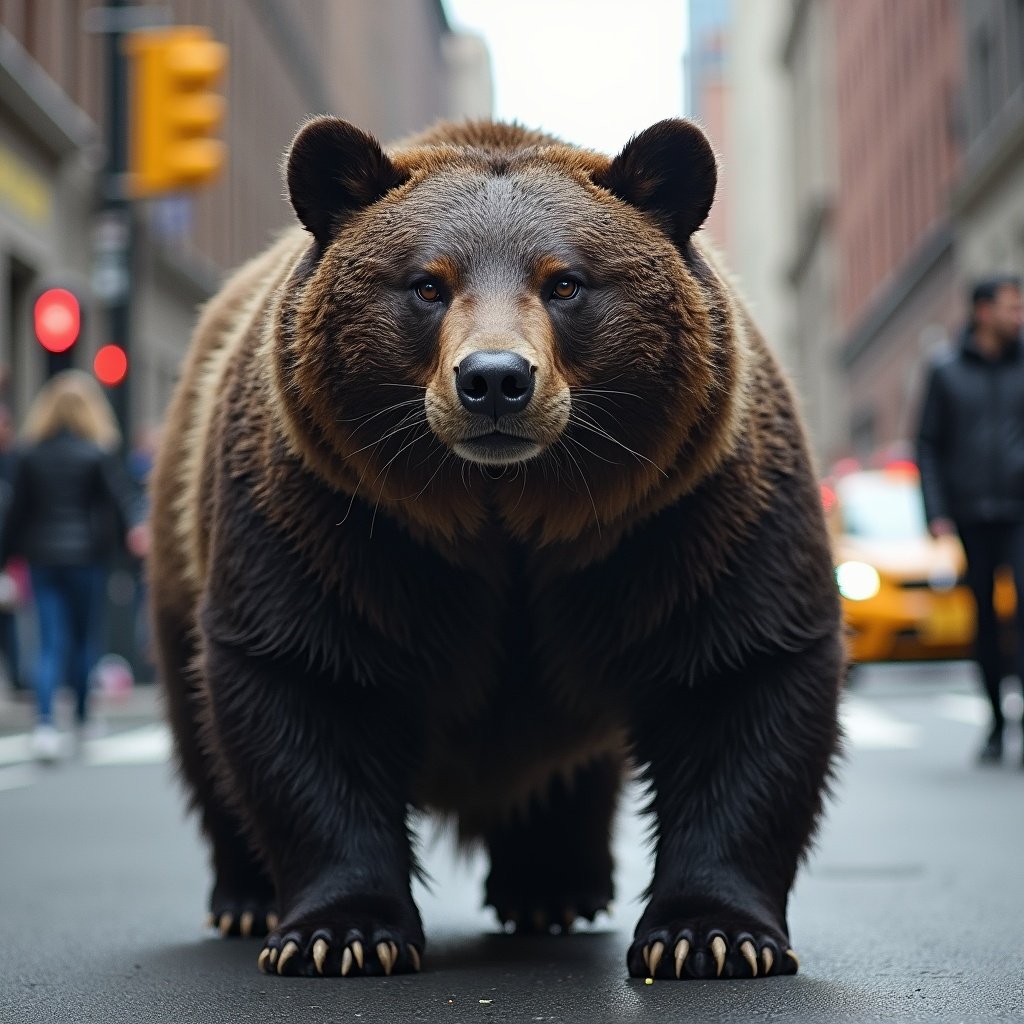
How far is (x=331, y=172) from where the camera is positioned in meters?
4.30

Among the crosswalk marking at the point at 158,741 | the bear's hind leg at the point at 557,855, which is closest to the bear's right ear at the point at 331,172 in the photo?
the bear's hind leg at the point at 557,855

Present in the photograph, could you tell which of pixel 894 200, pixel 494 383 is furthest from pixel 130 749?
pixel 894 200

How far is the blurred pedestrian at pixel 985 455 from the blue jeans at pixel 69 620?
486 cm

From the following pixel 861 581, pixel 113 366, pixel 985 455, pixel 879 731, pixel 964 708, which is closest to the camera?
pixel 985 455

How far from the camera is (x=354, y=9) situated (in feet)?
244

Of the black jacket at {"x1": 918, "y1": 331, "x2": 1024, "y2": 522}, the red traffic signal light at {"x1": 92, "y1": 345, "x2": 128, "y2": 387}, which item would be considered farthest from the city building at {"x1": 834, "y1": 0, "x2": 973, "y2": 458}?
the black jacket at {"x1": 918, "y1": 331, "x2": 1024, "y2": 522}

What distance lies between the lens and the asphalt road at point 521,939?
4.01 m

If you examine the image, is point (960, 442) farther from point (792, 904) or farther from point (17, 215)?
point (17, 215)

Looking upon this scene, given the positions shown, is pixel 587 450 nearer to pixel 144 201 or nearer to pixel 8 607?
pixel 8 607

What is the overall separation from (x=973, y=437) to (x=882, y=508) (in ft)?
25.5

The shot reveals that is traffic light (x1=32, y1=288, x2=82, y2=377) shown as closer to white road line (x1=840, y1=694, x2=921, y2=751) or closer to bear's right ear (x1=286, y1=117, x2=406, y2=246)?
white road line (x1=840, y1=694, x2=921, y2=751)

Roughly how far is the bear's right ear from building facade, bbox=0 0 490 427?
6cm

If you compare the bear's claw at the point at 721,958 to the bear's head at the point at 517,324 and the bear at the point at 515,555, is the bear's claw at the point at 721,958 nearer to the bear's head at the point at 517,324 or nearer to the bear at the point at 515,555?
the bear at the point at 515,555

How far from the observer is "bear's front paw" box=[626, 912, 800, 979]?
13.7ft
